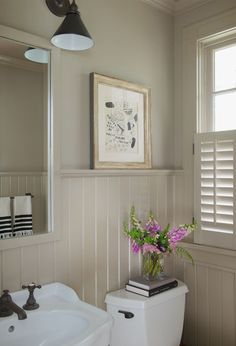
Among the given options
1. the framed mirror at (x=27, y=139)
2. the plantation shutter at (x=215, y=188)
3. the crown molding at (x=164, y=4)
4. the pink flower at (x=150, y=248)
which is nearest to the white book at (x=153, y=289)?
the pink flower at (x=150, y=248)

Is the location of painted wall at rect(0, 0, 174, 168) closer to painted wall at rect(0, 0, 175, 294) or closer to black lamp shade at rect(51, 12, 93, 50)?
painted wall at rect(0, 0, 175, 294)

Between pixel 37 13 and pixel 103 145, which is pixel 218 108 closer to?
pixel 103 145

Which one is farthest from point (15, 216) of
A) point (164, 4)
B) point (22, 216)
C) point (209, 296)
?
point (164, 4)

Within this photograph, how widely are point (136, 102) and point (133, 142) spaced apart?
9.9 inches

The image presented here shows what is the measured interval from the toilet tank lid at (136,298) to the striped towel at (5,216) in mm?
702

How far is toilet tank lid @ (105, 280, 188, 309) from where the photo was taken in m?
1.83

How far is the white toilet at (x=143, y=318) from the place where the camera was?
182 cm

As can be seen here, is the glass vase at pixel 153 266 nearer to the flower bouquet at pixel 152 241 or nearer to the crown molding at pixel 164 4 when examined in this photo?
the flower bouquet at pixel 152 241

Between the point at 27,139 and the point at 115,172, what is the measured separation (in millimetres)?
547

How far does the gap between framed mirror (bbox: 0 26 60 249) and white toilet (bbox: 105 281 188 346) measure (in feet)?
1.80

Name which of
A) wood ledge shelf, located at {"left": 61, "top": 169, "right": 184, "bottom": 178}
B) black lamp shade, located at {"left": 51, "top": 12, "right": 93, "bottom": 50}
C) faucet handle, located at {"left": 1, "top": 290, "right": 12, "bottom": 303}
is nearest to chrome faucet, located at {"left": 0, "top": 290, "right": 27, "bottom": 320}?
faucet handle, located at {"left": 1, "top": 290, "right": 12, "bottom": 303}

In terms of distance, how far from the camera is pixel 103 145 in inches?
76.7

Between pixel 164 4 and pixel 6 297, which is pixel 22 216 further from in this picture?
pixel 164 4

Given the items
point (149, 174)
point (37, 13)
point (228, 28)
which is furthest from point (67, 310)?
point (228, 28)
